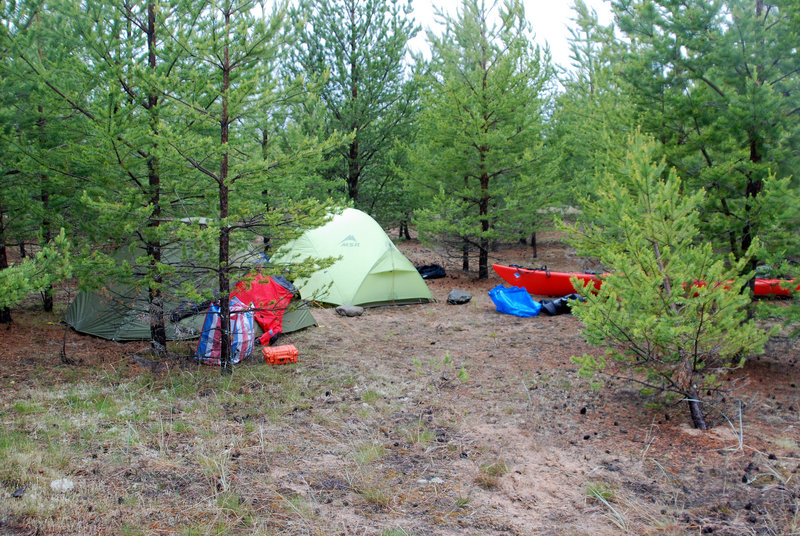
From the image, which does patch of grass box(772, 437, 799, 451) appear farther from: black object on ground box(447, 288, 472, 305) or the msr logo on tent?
the msr logo on tent

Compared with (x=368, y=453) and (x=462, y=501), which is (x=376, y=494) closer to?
(x=462, y=501)

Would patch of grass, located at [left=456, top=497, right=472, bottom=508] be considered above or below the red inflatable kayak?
below

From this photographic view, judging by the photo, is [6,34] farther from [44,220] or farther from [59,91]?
[44,220]

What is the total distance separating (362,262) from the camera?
11.4 meters

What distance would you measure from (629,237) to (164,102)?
592 cm

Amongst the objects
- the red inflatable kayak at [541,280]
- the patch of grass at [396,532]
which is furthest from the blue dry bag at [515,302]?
the patch of grass at [396,532]

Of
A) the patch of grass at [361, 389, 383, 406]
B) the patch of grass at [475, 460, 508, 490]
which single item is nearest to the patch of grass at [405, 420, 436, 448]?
the patch of grass at [475, 460, 508, 490]

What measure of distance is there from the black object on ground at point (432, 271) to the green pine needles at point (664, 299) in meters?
9.39

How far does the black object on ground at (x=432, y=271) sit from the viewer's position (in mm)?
14703

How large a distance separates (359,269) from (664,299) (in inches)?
282

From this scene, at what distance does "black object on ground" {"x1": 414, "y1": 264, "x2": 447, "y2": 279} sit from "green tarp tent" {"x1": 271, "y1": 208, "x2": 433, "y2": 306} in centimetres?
278

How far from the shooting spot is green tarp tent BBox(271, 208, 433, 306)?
11.2 metres

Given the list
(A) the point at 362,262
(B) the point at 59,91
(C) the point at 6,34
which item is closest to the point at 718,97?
(A) the point at 362,262

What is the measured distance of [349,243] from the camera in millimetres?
11562
